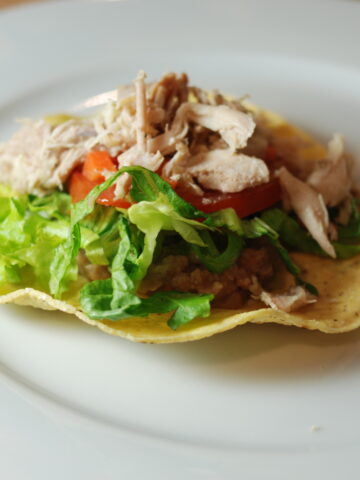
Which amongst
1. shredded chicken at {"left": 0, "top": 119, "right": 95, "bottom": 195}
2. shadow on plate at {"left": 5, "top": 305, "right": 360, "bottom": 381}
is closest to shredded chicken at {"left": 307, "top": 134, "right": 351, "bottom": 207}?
shadow on plate at {"left": 5, "top": 305, "right": 360, "bottom": 381}

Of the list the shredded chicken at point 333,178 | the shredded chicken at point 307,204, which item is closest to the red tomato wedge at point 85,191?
the shredded chicken at point 307,204

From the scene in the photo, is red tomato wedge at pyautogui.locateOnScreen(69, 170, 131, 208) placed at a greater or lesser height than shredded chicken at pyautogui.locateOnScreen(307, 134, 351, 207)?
greater

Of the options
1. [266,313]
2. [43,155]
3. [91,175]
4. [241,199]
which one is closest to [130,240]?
[91,175]

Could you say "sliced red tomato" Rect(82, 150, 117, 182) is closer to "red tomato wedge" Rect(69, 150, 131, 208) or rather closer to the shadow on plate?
"red tomato wedge" Rect(69, 150, 131, 208)

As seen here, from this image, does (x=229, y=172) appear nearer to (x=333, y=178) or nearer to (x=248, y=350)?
(x=333, y=178)

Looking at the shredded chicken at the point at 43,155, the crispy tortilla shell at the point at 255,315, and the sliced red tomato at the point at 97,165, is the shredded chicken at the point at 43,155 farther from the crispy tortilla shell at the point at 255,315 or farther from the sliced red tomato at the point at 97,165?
the crispy tortilla shell at the point at 255,315

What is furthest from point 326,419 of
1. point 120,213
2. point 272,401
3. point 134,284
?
point 120,213
